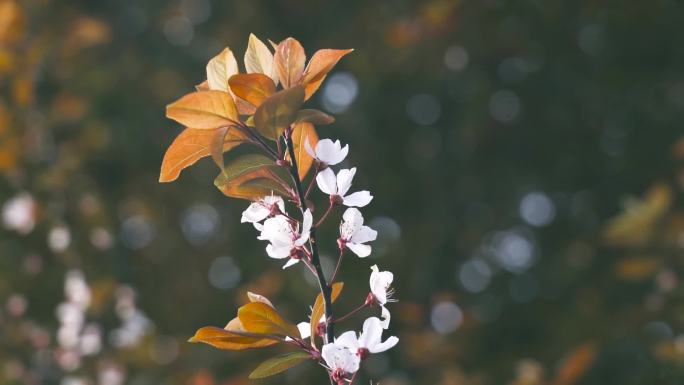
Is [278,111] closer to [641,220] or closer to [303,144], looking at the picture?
[303,144]

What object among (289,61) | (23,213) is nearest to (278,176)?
(289,61)

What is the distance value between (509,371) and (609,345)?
1.68 feet

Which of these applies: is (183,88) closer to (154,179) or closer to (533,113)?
(154,179)

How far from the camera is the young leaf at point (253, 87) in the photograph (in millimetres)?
892

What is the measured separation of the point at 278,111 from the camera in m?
0.87

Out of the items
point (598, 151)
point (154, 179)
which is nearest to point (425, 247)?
point (598, 151)

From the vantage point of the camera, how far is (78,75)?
4273 mm

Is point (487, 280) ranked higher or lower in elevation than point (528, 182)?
lower

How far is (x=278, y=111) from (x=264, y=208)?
0.13 meters

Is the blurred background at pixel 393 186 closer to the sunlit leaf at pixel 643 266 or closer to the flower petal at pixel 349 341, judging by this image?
the sunlit leaf at pixel 643 266

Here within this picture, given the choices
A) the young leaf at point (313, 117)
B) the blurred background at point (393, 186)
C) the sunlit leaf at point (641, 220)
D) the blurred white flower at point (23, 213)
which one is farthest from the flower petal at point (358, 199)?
the blurred white flower at point (23, 213)

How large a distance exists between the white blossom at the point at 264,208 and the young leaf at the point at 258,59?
152 mm

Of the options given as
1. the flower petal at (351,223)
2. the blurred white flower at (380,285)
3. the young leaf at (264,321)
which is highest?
the flower petal at (351,223)

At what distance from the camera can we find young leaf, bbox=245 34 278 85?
98 centimetres
